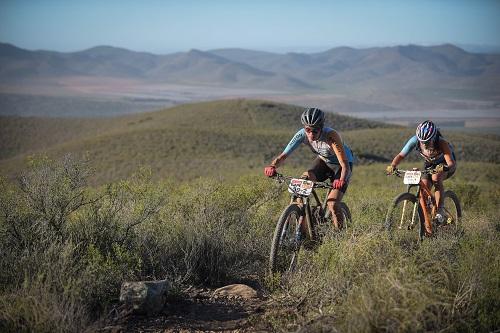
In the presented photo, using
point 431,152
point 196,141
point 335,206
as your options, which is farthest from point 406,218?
point 196,141

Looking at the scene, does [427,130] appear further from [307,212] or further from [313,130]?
[307,212]

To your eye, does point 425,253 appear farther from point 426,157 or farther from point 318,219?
point 426,157

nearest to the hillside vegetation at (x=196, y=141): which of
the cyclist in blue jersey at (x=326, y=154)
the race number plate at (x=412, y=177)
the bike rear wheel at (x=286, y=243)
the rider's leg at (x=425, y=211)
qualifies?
the rider's leg at (x=425, y=211)

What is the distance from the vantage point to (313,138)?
676 centimetres

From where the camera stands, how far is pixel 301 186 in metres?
6.55

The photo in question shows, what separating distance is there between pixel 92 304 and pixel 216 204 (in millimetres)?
3331

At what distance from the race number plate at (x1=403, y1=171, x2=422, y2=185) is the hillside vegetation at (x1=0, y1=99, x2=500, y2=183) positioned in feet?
89.1

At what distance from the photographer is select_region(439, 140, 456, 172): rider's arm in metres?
7.92

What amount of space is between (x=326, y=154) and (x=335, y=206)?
0.68 meters

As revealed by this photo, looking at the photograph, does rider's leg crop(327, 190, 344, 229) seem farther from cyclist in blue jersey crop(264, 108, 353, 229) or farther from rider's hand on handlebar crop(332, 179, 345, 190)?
rider's hand on handlebar crop(332, 179, 345, 190)

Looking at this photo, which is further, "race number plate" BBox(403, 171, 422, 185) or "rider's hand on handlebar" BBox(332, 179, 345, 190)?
"race number plate" BBox(403, 171, 422, 185)

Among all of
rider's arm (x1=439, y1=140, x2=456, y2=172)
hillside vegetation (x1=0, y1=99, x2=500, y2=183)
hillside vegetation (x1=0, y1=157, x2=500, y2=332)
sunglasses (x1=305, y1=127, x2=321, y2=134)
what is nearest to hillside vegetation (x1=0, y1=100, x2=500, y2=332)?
hillside vegetation (x1=0, y1=157, x2=500, y2=332)

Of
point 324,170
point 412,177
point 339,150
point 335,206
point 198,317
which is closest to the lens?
point 198,317

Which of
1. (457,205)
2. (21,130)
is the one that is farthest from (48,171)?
(21,130)
